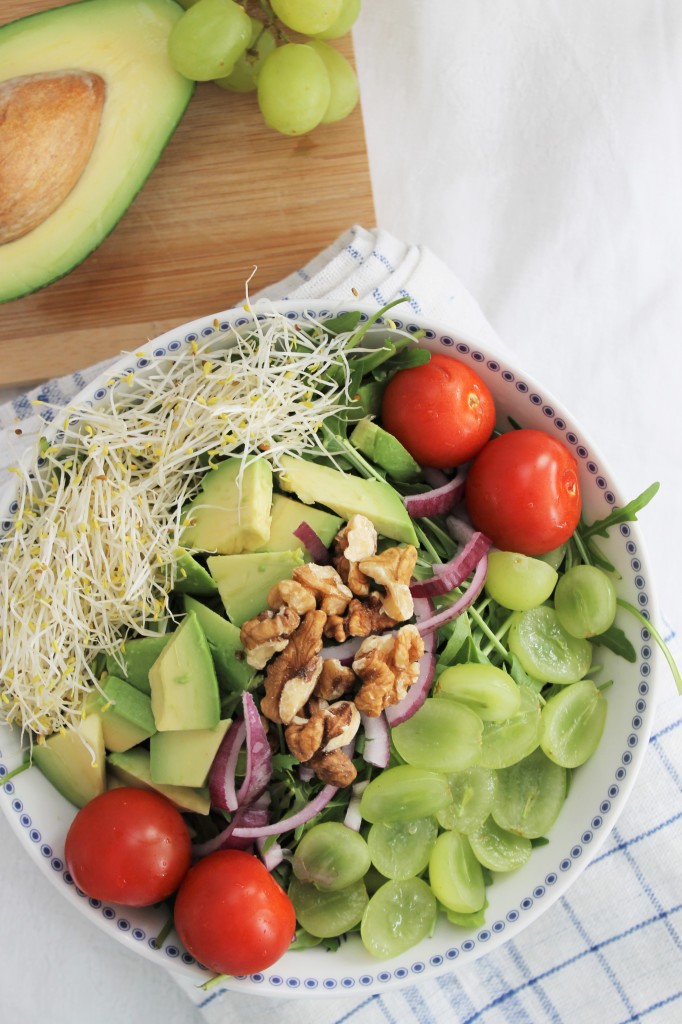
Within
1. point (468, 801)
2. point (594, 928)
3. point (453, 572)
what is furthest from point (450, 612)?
point (594, 928)

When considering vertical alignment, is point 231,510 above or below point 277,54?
below

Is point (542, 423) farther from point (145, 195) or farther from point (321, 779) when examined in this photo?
point (145, 195)

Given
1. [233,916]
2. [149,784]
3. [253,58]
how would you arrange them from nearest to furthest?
[233,916]
[149,784]
[253,58]

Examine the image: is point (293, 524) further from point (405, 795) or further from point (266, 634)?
point (405, 795)

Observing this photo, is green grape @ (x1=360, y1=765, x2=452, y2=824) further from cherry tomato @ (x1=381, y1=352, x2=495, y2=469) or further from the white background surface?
the white background surface

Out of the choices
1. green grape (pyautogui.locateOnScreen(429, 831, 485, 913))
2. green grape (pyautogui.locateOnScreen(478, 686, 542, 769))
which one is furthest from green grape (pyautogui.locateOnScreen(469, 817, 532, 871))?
green grape (pyautogui.locateOnScreen(478, 686, 542, 769))

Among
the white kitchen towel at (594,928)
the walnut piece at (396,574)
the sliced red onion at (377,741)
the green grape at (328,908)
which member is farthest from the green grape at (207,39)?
the green grape at (328,908)

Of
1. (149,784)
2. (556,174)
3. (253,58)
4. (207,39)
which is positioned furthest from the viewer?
(556,174)
